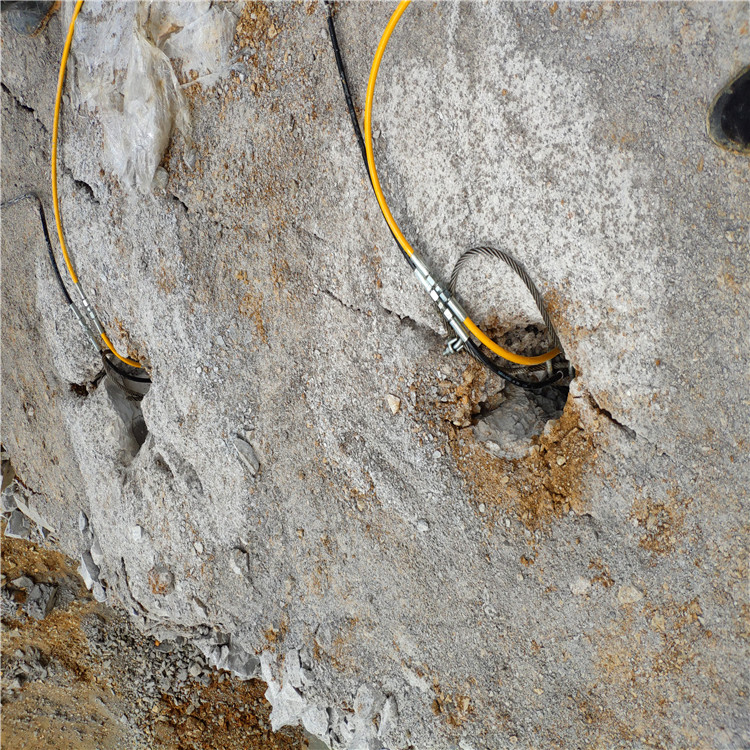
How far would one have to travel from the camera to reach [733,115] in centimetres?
124

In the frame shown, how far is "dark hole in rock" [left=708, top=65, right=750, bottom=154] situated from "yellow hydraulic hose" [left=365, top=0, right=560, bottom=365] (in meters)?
0.60

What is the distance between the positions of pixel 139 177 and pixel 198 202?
0.78ft

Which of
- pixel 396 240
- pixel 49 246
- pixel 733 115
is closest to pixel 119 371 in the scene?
pixel 49 246

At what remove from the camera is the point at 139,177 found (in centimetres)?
204

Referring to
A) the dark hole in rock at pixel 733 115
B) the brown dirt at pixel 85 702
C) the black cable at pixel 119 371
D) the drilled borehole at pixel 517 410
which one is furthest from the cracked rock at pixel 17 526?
the dark hole in rock at pixel 733 115

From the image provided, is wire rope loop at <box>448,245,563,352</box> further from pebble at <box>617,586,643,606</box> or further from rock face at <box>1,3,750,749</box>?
pebble at <box>617,586,643,606</box>

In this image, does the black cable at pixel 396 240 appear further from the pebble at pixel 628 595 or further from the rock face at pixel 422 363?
the pebble at pixel 628 595

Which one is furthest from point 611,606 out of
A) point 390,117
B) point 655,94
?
point 390,117

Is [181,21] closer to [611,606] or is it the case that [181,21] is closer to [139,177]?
[139,177]

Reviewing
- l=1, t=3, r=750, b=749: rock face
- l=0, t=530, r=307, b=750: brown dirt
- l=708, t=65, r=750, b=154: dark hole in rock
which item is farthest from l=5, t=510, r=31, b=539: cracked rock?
l=708, t=65, r=750, b=154: dark hole in rock

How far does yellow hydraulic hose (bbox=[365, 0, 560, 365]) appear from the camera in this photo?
5.16 ft

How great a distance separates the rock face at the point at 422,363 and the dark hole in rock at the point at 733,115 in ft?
0.10

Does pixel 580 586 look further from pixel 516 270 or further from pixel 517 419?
pixel 516 270

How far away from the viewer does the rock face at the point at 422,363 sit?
1.38 metres
